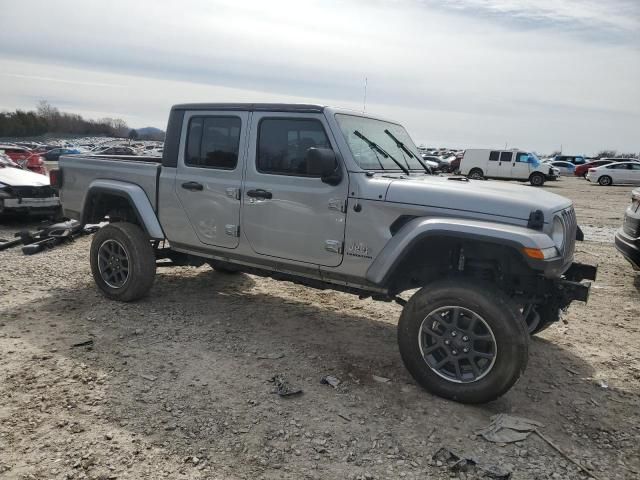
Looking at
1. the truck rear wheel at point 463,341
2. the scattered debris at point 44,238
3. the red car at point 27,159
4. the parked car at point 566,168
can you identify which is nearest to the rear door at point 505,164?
the parked car at point 566,168

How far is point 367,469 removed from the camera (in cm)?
291

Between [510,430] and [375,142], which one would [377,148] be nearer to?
[375,142]

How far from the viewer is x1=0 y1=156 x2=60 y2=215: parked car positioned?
31.2 feet

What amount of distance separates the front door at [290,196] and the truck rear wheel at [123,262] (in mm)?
1332

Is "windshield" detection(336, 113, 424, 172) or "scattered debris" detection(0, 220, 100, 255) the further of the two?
"scattered debris" detection(0, 220, 100, 255)

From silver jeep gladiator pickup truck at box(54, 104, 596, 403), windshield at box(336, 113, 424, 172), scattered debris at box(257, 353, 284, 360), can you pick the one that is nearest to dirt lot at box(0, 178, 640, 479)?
scattered debris at box(257, 353, 284, 360)

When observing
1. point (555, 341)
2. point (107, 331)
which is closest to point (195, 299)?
point (107, 331)

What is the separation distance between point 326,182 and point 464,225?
1.18 meters

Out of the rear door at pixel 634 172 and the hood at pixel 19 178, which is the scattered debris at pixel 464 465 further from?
the rear door at pixel 634 172

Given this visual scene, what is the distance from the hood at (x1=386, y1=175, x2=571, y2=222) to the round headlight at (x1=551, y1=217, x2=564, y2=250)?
9cm

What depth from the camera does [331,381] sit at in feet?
12.8

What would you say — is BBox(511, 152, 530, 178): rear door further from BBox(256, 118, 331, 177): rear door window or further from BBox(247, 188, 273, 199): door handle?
BBox(247, 188, 273, 199): door handle

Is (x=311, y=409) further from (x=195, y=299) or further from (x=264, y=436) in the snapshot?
(x=195, y=299)

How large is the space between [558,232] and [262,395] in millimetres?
2388
